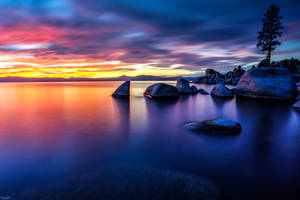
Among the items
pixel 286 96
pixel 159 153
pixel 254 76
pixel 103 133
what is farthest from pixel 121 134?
pixel 286 96

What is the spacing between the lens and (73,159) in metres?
3.80

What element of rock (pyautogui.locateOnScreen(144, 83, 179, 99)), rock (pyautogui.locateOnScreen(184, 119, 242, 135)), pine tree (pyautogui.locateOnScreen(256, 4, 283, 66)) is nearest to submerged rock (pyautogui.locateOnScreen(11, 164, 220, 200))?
rock (pyautogui.locateOnScreen(184, 119, 242, 135))

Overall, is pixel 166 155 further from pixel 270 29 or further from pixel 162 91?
pixel 270 29

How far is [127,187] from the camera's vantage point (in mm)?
2727

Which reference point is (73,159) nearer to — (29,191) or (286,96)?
(29,191)

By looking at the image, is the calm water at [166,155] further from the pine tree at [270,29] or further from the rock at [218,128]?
the pine tree at [270,29]

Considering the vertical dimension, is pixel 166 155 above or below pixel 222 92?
below

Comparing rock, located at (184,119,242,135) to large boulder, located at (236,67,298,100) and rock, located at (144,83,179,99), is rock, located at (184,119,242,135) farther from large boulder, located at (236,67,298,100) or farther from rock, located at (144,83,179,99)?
rock, located at (144,83,179,99)

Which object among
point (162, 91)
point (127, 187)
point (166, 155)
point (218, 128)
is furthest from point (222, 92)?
point (127, 187)

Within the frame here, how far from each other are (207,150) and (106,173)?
254 cm

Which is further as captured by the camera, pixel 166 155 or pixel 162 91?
pixel 162 91

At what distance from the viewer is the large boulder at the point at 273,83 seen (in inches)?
556

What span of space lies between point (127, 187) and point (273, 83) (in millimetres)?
16067

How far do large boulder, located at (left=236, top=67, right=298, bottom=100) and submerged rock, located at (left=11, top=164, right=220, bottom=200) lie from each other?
15024 millimetres
